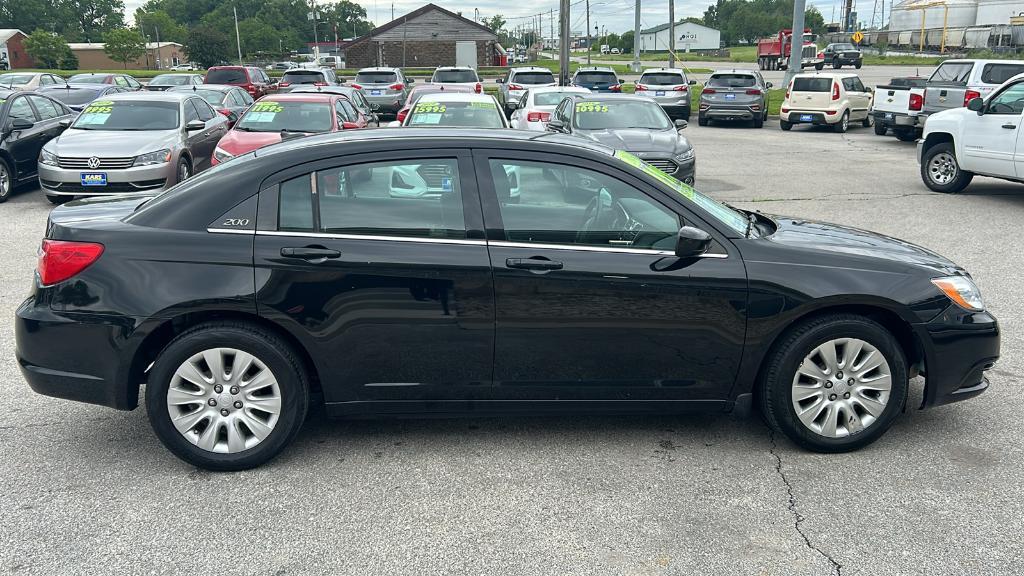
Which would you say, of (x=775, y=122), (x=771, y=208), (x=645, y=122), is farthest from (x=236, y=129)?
(x=775, y=122)

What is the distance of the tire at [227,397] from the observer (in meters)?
4.00

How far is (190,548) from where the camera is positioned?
137 inches

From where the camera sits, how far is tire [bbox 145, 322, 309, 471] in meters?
4.00

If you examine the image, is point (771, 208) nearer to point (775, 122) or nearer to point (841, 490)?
point (841, 490)

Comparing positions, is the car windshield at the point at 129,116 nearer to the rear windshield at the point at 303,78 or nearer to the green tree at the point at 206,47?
the rear windshield at the point at 303,78

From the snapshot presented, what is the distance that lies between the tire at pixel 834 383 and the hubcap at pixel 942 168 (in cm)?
985

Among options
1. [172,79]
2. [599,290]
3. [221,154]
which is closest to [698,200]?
[599,290]

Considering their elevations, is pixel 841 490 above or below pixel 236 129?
below

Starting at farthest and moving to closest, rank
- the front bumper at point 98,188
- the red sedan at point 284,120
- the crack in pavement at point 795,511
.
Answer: the red sedan at point 284,120 < the front bumper at point 98,188 < the crack in pavement at point 795,511

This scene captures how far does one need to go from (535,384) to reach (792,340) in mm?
1278

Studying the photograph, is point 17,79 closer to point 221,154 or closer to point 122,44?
point 221,154

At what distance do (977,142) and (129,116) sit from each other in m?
12.2

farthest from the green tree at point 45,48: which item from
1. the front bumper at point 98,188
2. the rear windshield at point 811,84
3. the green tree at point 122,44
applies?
the front bumper at point 98,188

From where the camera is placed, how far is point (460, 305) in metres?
4.08
